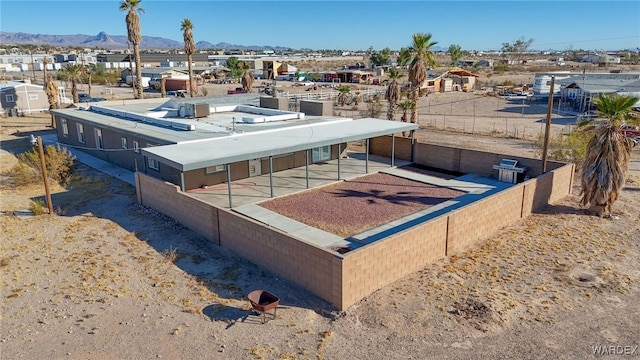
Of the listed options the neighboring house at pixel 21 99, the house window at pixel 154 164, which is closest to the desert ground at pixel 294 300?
the house window at pixel 154 164

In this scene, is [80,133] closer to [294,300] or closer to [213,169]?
[213,169]

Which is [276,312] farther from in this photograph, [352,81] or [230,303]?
[352,81]

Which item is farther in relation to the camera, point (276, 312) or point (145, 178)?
point (145, 178)

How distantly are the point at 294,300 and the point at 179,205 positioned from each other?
797cm

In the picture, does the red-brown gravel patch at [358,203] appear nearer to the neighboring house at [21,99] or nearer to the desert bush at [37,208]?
the desert bush at [37,208]

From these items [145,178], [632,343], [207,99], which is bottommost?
[632,343]

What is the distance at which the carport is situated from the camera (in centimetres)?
2014

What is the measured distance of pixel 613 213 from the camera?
20.8 m

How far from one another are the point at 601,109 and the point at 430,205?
8104mm

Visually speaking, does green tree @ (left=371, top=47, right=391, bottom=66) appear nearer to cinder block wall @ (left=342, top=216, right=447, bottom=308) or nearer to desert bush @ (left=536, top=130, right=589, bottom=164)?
desert bush @ (left=536, top=130, right=589, bottom=164)

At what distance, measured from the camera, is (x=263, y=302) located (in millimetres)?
12688

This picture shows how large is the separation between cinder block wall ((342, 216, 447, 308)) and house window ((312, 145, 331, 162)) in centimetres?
1408

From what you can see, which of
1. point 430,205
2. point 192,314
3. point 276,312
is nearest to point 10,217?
point 192,314

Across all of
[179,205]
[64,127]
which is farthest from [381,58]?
[179,205]
